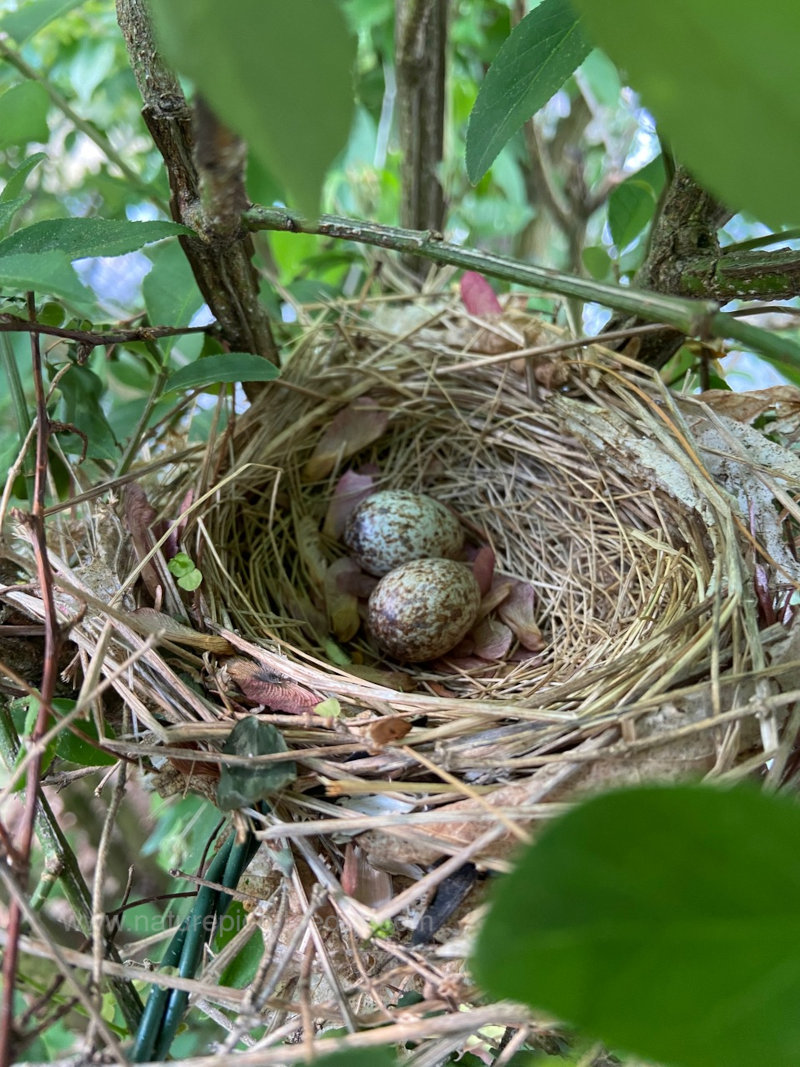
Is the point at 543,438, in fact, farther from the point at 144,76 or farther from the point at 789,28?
the point at 789,28

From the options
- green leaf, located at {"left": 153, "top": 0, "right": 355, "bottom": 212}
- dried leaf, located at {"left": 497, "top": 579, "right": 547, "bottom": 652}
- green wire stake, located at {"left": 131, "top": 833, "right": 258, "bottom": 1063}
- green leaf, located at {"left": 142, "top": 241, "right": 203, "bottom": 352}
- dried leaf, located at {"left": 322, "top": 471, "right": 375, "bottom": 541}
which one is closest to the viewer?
green leaf, located at {"left": 153, "top": 0, "right": 355, "bottom": 212}

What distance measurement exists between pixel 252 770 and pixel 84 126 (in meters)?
0.79

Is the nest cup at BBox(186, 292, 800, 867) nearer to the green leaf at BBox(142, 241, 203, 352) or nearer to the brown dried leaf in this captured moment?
the brown dried leaf

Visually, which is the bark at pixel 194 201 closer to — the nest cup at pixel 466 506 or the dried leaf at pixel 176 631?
the nest cup at pixel 466 506

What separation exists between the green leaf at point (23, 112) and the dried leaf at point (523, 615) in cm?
75

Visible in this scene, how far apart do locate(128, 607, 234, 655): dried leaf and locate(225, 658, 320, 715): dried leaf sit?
0.03m

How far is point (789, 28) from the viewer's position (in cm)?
19

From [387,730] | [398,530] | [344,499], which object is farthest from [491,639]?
[387,730]

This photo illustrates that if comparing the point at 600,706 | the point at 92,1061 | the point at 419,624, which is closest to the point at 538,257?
the point at 419,624

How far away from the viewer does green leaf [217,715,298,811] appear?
1.69 ft

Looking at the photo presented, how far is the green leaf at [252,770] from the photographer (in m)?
0.51

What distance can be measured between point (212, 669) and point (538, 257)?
1.68 m

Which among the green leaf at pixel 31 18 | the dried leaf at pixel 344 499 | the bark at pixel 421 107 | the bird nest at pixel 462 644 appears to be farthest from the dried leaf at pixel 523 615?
the green leaf at pixel 31 18

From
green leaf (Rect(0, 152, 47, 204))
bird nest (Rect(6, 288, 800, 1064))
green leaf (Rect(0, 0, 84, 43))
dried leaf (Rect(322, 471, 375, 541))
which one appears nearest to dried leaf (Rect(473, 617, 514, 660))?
bird nest (Rect(6, 288, 800, 1064))
